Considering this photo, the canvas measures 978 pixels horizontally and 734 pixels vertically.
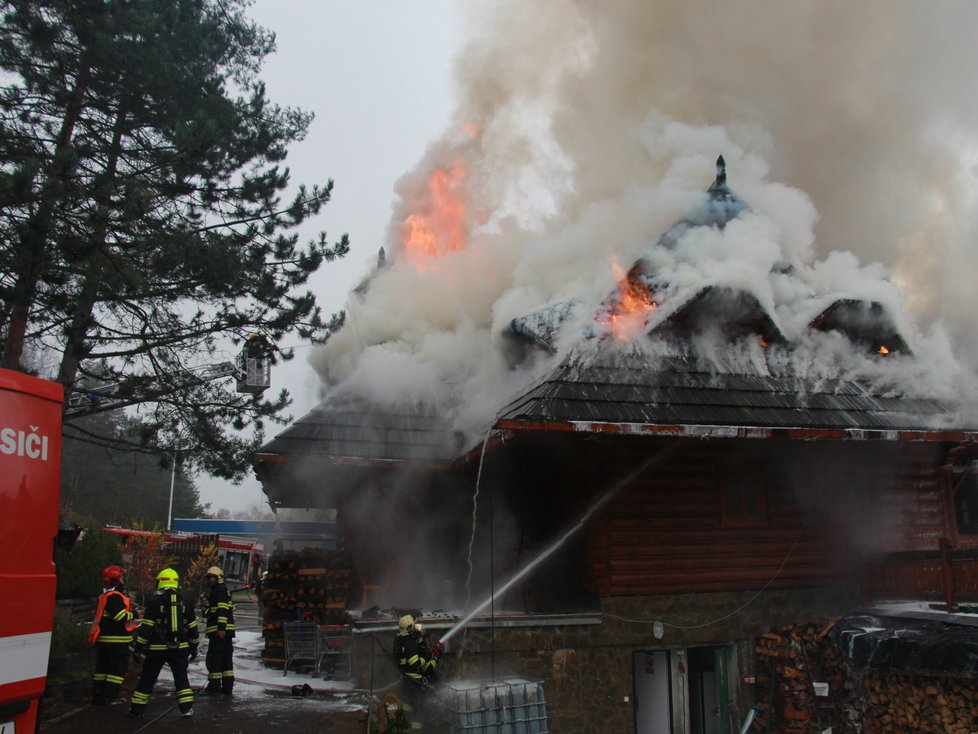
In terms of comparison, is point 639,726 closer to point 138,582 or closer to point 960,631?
point 960,631

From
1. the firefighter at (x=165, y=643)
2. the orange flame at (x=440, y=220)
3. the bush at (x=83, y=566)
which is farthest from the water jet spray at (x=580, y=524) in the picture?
the orange flame at (x=440, y=220)

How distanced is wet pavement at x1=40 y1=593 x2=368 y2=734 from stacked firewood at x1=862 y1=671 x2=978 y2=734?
678 cm

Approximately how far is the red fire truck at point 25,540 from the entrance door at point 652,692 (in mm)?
8107

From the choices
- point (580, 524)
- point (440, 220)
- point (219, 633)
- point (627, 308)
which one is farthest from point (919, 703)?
point (440, 220)

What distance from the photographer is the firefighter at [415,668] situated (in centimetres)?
827

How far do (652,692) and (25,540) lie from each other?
8.91 m

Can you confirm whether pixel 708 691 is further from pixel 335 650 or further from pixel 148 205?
pixel 148 205

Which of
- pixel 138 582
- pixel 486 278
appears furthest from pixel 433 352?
pixel 138 582

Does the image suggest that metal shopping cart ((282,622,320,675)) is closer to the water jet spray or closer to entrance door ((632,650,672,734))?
the water jet spray

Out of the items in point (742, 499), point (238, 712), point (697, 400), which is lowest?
point (238, 712)

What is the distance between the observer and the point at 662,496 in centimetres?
1106

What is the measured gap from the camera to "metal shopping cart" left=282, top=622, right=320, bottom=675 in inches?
456

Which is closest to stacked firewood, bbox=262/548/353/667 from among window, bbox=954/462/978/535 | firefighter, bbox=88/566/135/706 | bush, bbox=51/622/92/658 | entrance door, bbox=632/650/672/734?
bush, bbox=51/622/92/658

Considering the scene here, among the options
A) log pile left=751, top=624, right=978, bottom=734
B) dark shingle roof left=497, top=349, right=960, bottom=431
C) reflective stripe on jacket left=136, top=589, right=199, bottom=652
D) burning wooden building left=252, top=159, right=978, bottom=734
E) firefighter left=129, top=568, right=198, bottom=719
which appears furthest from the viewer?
burning wooden building left=252, top=159, right=978, bottom=734
